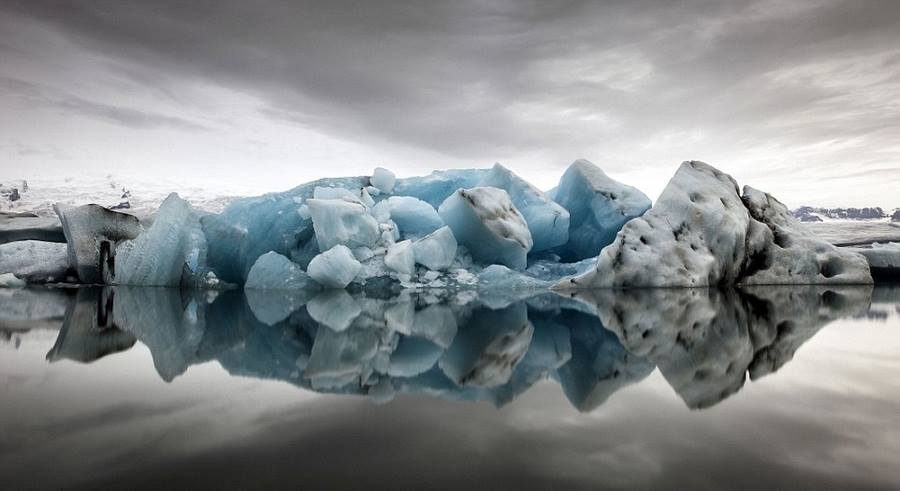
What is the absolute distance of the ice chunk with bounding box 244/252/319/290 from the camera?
26.6 ft

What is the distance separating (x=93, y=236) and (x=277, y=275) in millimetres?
3729

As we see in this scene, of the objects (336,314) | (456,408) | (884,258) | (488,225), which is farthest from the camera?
(884,258)

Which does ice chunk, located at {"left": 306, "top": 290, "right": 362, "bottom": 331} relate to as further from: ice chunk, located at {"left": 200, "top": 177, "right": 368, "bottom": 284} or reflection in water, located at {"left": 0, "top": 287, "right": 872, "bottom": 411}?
ice chunk, located at {"left": 200, "top": 177, "right": 368, "bottom": 284}

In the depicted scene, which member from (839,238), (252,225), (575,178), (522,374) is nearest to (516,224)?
(575,178)

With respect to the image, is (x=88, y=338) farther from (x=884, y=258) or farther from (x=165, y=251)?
(x=884, y=258)

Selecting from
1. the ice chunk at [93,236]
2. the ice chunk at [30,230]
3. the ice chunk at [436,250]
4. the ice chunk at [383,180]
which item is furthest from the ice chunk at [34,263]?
the ice chunk at [436,250]

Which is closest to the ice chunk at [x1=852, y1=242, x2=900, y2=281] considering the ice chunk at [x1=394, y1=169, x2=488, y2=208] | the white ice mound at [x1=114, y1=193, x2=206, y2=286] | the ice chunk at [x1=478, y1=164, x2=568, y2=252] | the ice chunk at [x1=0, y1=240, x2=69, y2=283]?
the ice chunk at [x1=478, y1=164, x2=568, y2=252]

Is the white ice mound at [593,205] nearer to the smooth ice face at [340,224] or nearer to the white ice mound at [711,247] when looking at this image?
the white ice mound at [711,247]

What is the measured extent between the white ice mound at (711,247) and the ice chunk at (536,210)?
1602 millimetres

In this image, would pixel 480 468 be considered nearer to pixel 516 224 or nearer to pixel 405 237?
pixel 516 224

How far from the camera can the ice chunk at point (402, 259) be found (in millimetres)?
7992

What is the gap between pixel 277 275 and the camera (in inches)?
322

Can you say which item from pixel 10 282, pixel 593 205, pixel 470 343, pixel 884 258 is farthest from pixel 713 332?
pixel 10 282

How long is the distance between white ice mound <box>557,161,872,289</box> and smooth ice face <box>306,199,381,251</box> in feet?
10.4
